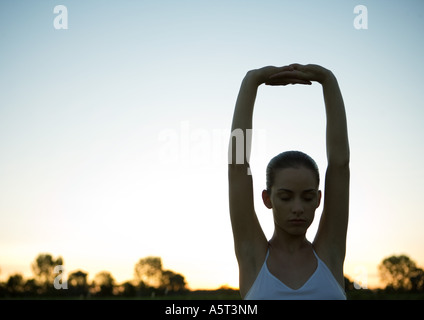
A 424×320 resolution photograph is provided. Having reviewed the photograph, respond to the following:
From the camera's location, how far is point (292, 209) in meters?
3.81

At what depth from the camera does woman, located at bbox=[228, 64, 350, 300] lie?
12.5ft

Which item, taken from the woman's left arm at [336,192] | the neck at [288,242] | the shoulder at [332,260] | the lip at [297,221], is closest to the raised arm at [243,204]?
the neck at [288,242]

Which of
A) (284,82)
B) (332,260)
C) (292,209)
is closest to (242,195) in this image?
(292,209)

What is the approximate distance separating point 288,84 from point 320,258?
5.72 ft

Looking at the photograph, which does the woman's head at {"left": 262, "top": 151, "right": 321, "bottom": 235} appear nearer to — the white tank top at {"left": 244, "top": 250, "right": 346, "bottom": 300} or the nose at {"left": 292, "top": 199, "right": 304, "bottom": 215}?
the nose at {"left": 292, "top": 199, "right": 304, "bottom": 215}

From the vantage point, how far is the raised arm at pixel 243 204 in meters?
4.04

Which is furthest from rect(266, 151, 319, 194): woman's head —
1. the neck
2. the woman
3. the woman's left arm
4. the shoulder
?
the shoulder

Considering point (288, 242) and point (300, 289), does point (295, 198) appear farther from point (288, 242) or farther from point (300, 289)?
point (300, 289)

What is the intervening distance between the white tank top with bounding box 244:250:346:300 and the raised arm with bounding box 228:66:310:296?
0.59ft

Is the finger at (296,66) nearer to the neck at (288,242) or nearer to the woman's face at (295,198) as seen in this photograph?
the woman's face at (295,198)

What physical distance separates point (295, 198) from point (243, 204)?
0.52m

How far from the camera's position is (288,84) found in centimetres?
439
